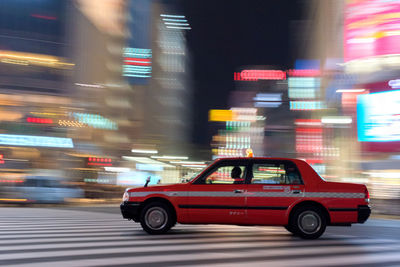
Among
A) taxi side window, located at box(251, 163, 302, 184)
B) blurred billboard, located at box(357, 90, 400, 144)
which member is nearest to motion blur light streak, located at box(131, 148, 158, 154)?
blurred billboard, located at box(357, 90, 400, 144)

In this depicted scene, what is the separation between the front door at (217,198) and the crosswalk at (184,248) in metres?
0.37

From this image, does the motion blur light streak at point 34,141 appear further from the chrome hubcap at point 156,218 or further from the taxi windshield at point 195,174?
the taxi windshield at point 195,174

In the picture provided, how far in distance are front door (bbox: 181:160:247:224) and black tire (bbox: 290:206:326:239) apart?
95cm

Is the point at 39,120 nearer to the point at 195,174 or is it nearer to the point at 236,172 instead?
the point at 195,174

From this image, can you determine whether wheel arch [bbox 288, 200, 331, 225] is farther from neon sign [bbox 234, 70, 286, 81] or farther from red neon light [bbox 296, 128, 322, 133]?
neon sign [bbox 234, 70, 286, 81]

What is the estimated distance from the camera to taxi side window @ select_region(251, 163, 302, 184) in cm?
841

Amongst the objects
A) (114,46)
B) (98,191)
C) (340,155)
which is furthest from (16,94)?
(114,46)

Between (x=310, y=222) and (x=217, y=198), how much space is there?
5.67 feet

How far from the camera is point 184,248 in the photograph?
22.2ft

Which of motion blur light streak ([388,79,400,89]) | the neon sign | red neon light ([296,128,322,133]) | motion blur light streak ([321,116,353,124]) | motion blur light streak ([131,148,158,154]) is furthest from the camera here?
the neon sign

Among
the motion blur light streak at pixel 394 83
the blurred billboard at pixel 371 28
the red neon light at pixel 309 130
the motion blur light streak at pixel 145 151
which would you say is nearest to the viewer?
the blurred billboard at pixel 371 28

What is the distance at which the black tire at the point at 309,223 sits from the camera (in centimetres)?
827

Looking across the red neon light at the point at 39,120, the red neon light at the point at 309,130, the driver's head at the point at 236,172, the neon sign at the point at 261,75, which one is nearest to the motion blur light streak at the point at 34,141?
the red neon light at the point at 39,120

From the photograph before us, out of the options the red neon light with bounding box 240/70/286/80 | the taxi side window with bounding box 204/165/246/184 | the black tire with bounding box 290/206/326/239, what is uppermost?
the red neon light with bounding box 240/70/286/80
